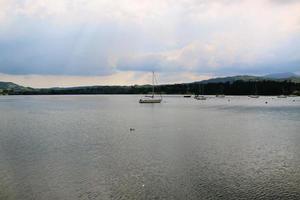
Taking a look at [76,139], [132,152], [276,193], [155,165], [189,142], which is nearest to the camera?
[276,193]

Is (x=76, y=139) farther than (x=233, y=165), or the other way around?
(x=76, y=139)

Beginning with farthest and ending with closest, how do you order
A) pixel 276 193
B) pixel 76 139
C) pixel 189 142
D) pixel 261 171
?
pixel 76 139, pixel 189 142, pixel 261 171, pixel 276 193

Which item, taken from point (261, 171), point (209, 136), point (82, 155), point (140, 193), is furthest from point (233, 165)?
point (209, 136)

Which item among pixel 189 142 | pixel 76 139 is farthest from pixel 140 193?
pixel 76 139

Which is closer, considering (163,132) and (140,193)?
(140,193)

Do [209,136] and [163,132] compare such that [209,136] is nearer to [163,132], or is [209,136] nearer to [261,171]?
[163,132]

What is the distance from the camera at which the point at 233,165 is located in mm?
32969

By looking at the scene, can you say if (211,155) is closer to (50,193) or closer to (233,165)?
(233,165)

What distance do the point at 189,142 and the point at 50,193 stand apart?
24449 millimetres

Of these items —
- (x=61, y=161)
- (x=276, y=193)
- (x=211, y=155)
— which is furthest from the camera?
(x=211, y=155)

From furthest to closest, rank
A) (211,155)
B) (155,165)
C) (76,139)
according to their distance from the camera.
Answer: (76,139), (211,155), (155,165)

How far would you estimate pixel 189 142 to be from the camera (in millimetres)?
46750

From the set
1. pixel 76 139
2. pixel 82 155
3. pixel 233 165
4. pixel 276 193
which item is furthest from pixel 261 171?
pixel 76 139

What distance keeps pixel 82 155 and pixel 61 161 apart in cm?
343
